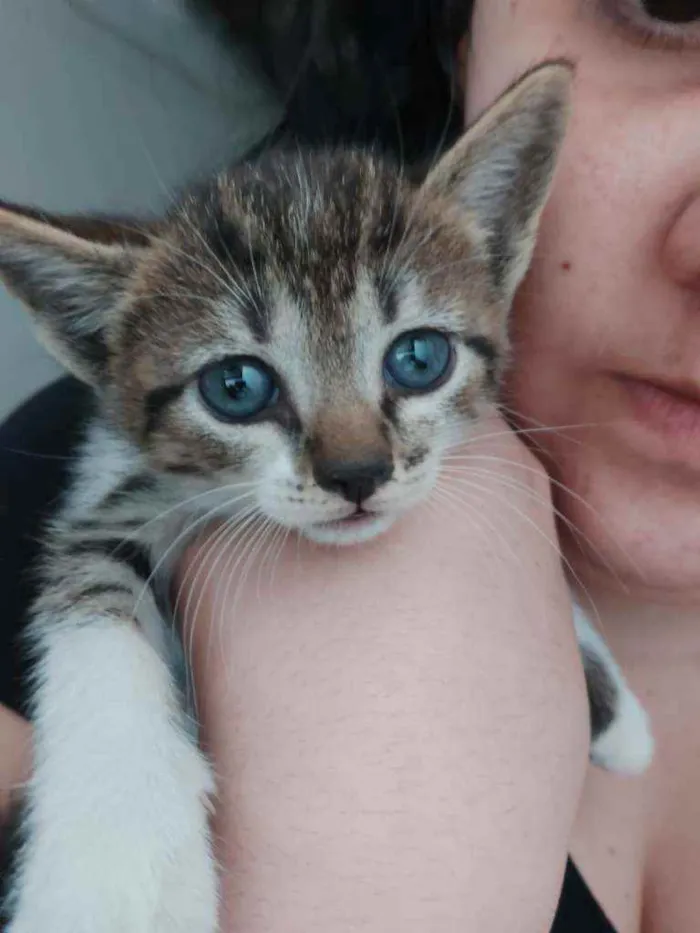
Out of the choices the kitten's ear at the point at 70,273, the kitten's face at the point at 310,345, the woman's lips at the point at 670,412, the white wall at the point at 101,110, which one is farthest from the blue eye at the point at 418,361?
the white wall at the point at 101,110

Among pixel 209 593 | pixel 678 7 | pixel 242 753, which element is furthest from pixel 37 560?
pixel 678 7

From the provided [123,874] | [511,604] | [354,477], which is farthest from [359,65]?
[123,874]

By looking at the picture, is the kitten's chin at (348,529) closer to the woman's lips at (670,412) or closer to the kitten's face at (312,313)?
the kitten's face at (312,313)

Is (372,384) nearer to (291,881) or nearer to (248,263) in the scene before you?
(248,263)

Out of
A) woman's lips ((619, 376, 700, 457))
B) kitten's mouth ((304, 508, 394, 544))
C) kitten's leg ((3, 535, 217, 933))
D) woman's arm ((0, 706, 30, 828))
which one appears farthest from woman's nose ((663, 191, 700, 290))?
woman's arm ((0, 706, 30, 828))

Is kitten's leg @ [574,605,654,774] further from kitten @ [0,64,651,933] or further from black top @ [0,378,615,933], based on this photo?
black top @ [0,378,615,933]

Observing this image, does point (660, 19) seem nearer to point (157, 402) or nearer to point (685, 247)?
point (685, 247)

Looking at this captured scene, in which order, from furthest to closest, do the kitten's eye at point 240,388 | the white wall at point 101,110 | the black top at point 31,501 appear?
1. the white wall at point 101,110
2. the black top at point 31,501
3. the kitten's eye at point 240,388
